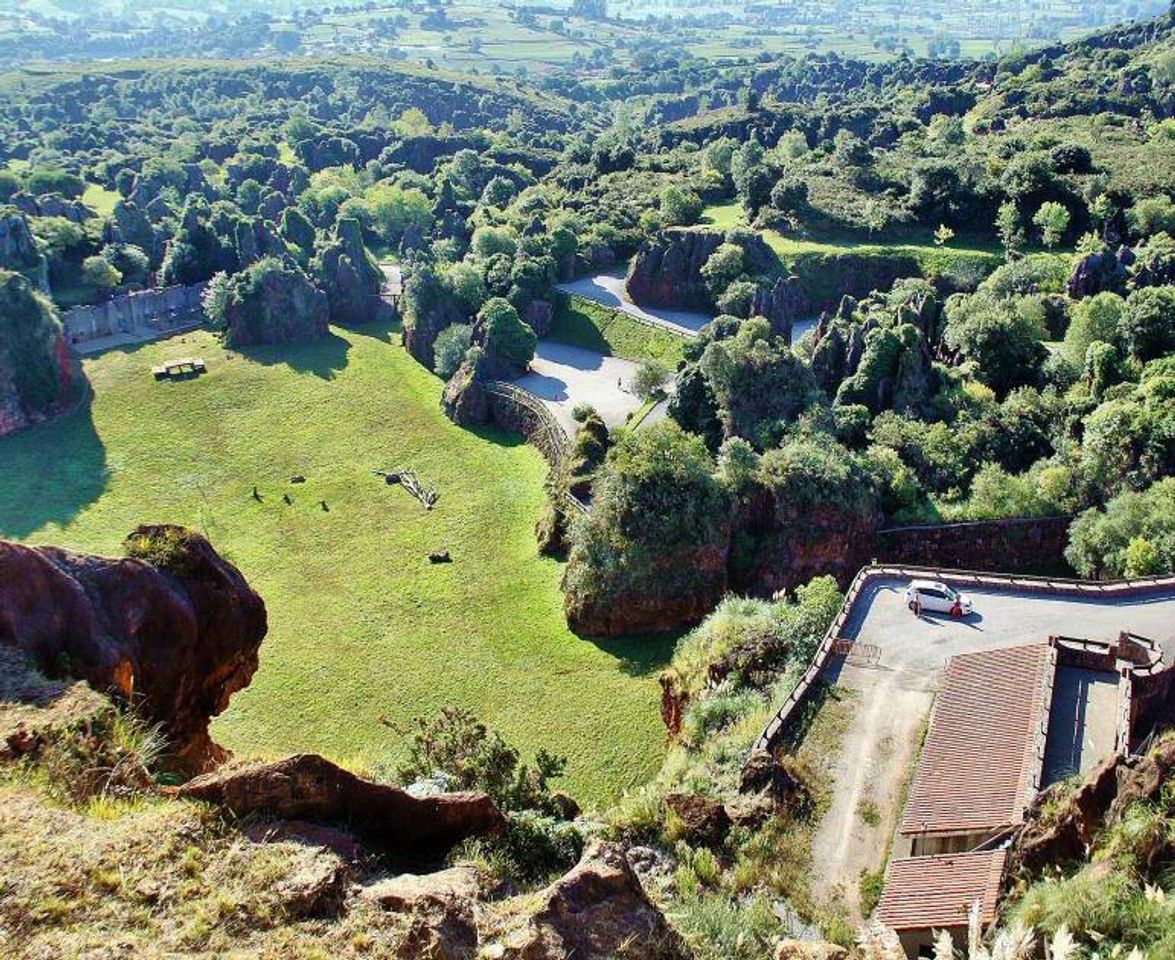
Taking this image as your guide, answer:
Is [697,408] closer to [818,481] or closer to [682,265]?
[818,481]

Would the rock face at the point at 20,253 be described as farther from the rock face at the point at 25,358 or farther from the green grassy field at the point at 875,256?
the green grassy field at the point at 875,256

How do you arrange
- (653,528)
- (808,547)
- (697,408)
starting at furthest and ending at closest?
(697,408) → (808,547) → (653,528)

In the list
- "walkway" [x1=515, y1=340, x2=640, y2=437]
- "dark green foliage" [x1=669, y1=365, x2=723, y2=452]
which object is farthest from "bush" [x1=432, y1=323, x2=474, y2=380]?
"dark green foliage" [x1=669, y1=365, x2=723, y2=452]

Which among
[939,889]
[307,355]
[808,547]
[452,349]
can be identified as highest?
[939,889]

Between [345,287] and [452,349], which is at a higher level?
[345,287]

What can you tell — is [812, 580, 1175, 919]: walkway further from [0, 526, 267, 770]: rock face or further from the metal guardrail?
[0, 526, 267, 770]: rock face

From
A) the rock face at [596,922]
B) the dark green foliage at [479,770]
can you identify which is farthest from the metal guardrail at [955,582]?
the rock face at [596,922]

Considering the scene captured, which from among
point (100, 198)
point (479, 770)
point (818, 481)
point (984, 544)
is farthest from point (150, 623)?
point (100, 198)
